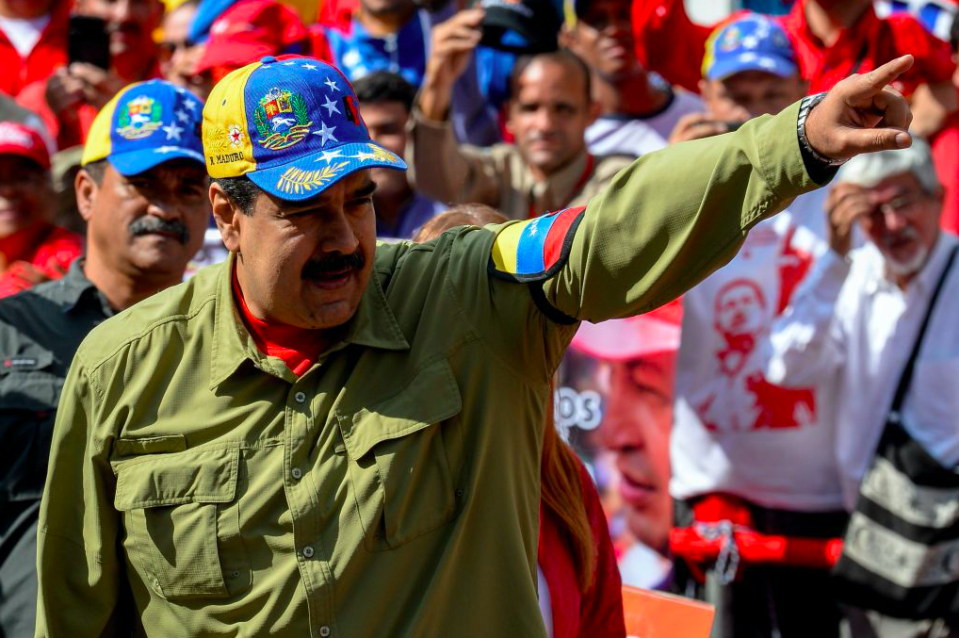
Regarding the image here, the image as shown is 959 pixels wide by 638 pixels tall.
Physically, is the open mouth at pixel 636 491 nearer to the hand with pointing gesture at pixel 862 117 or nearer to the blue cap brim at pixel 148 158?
the blue cap brim at pixel 148 158

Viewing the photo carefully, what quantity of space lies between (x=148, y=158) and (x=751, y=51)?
2.63 meters

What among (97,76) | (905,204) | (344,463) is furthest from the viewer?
(97,76)

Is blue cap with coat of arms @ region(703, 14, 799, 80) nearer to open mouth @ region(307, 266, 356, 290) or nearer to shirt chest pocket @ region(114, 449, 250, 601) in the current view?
open mouth @ region(307, 266, 356, 290)

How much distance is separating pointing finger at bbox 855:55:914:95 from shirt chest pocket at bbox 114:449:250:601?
128 cm

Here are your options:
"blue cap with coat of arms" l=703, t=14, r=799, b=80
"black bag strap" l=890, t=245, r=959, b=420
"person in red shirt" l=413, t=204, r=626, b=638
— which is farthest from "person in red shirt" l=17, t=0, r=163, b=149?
"black bag strap" l=890, t=245, r=959, b=420

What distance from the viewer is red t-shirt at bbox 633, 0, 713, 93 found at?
5.76 metres

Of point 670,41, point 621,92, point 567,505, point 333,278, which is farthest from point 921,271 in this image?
point 333,278

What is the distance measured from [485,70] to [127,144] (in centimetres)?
245

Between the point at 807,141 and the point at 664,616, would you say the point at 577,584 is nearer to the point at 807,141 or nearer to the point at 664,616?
the point at 664,616

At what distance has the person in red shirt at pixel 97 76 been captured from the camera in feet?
18.0

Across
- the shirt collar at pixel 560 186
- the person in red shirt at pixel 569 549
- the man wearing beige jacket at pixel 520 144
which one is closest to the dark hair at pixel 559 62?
the man wearing beige jacket at pixel 520 144

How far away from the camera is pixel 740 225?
1959 mm

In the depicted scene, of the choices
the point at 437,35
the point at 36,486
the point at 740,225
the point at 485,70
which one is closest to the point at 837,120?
the point at 740,225

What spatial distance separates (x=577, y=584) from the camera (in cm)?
288
